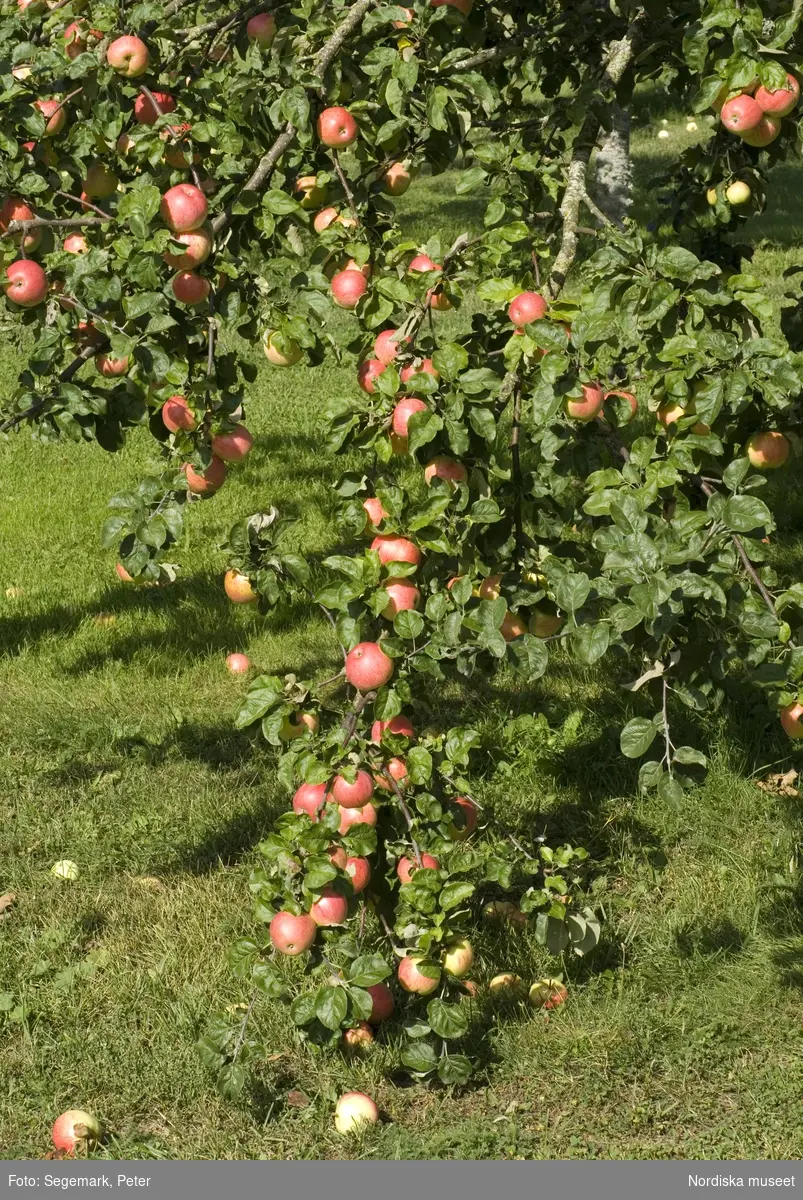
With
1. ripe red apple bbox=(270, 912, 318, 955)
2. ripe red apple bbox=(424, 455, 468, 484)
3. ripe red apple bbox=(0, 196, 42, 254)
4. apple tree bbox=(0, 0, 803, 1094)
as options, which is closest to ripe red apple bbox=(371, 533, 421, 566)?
apple tree bbox=(0, 0, 803, 1094)

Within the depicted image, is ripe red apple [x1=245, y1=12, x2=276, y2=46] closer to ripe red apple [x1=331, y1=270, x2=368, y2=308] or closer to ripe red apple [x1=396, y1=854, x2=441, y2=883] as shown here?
ripe red apple [x1=331, y1=270, x2=368, y2=308]

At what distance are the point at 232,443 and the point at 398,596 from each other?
1.63 ft

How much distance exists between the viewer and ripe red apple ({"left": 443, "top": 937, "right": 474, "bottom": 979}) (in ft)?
9.14

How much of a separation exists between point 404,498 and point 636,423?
5466 mm

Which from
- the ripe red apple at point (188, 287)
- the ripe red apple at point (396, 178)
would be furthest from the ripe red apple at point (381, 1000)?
the ripe red apple at point (396, 178)

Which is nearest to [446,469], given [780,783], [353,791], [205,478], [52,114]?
[205,478]

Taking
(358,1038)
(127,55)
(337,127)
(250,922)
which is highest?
(127,55)

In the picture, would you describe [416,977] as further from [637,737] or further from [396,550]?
[396,550]

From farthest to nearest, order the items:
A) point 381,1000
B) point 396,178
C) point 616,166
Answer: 1. point 616,166
2. point 381,1000
3. point 396,178

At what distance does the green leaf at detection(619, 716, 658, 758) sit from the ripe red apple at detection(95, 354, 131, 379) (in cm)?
130

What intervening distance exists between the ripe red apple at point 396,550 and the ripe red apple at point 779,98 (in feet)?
3.58

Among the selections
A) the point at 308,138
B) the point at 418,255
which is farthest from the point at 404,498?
the point at 308,138

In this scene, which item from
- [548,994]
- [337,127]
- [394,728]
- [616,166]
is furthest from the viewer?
[616,166]

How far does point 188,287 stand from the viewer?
8.85ft
